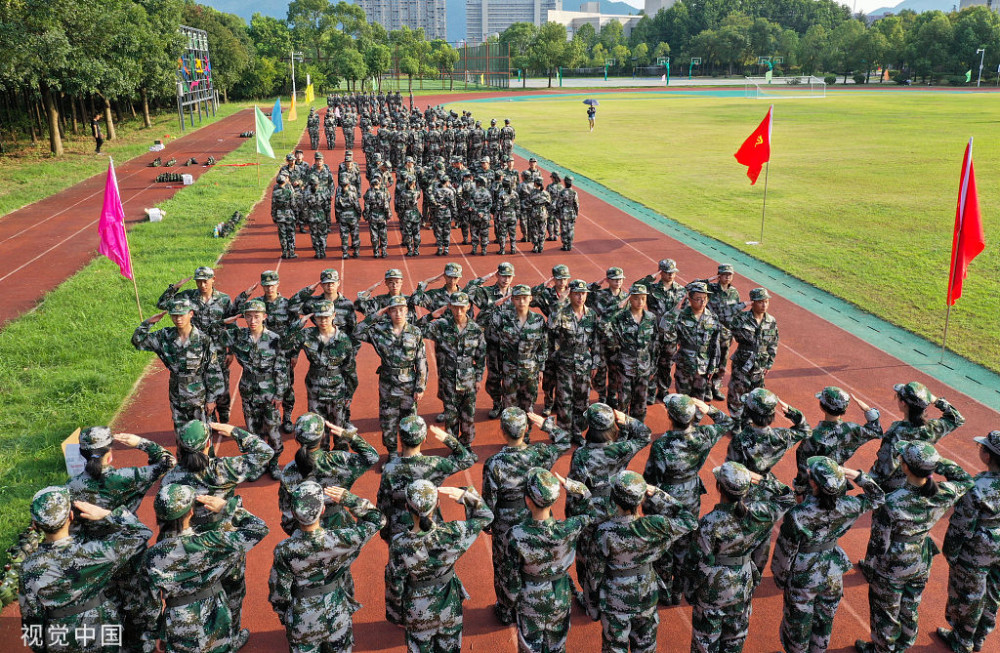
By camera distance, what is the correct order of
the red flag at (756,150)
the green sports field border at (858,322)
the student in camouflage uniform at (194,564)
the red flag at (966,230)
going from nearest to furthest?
1. the student in camouflage uniform at (194,564)
2. the red flag at (966,230)
3. the green sports field border at (858,322)
4. the red flag at (756,150)

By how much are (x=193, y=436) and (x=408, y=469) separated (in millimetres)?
1557

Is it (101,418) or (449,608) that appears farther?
(101,418)

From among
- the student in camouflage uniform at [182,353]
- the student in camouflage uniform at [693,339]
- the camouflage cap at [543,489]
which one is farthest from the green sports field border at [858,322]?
the student in camouflage uniform at [182,353]

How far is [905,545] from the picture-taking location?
15.7ft

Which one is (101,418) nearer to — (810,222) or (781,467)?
(781,467)

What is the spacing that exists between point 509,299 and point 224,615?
15.1 feet

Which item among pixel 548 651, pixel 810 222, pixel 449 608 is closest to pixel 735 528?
pixel 548 651

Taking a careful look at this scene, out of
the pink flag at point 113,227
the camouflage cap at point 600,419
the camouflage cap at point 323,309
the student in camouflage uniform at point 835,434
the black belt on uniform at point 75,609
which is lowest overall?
the black belt on uniform at point 75,609

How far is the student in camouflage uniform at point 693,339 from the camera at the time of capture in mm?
8291

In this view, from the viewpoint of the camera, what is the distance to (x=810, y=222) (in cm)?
1859

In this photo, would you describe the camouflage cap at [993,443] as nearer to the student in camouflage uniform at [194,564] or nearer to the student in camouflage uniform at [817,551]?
the student in camouflage uniform at [817,551]

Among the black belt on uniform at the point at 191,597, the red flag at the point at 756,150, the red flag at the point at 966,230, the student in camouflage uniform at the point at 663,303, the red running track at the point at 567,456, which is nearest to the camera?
the black belt on uniform at the point at 191,597

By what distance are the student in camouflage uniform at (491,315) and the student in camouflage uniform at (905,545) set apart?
4.59m

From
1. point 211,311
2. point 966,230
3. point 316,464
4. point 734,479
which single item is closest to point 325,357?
point 211,311
